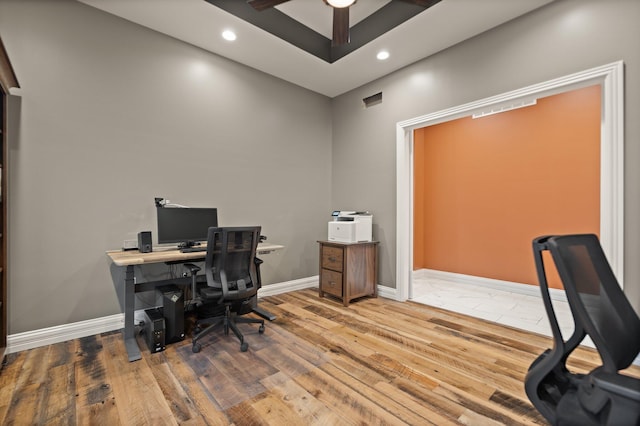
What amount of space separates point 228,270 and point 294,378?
1069mm

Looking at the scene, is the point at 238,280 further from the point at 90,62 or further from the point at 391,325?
the point at 90,62

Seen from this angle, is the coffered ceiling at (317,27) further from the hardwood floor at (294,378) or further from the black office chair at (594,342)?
the hardwood floor at (294,378)

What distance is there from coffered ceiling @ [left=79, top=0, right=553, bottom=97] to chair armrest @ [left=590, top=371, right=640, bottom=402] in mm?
2997

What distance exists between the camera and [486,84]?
10.1ft

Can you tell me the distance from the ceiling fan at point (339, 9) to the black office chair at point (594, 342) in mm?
2183

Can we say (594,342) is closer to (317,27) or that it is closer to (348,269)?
(348,269)

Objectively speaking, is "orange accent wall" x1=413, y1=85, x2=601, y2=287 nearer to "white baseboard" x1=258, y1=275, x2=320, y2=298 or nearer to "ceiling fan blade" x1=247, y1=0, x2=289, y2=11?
"white baseboard" x1=258, y1=275, x2=320, y2=298

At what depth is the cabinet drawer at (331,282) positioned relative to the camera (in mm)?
3746

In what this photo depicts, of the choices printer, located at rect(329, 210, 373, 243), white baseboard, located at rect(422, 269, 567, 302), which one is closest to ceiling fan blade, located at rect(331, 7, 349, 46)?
printer, located at rect(329, 210, 373, 243)

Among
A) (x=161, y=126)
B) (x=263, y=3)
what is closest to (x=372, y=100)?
(x=263, y=3)

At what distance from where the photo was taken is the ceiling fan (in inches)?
89.1

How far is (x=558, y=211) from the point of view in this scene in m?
3.89

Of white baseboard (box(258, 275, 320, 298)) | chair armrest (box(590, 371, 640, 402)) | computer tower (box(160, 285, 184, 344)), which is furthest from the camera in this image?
white baseboard (box(258, 275, 320, 298))

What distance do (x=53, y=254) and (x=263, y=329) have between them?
197 cm
